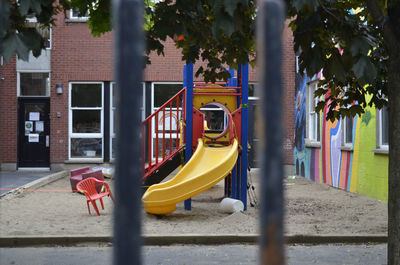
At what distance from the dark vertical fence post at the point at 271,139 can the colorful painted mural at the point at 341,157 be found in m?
10.3

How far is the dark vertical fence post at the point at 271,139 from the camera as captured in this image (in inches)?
29.0

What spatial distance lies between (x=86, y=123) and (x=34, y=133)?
192 cm

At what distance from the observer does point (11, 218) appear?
8.57 metres

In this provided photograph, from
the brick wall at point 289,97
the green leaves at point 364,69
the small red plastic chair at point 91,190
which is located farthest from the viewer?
the brick wall at point 289,97

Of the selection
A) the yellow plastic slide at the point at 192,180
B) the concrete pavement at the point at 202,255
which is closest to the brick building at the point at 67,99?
the yellow plastic slide at the point at 192,180

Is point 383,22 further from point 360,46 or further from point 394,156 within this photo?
point 394,156

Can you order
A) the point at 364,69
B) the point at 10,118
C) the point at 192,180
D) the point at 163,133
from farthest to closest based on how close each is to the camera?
the point at 10,118 < the point at 163,133 < the point at 192,180 < the point at 364,69

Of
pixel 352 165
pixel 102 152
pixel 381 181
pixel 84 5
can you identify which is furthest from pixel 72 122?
pixel 84 5

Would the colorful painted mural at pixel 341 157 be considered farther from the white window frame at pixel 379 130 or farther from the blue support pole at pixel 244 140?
the blue support pole at pixel 244 140

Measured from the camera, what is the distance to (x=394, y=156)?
4.04 m

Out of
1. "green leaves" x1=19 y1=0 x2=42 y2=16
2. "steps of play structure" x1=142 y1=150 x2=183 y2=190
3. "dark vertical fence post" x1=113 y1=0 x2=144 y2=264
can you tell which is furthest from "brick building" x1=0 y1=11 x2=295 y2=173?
"dark vertical fence post" x1=113 y1=0 x2=144 y2=264

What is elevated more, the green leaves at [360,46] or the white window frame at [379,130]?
the green leaves at [360,46]

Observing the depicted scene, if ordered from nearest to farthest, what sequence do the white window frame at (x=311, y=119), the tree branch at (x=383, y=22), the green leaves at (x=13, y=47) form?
the green leaves at (x=13, y=47) → the tree branch at (x=383, y=22) → the white window frame at (x=311, y=119)

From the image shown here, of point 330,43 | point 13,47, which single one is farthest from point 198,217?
point 13,47
